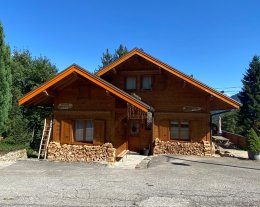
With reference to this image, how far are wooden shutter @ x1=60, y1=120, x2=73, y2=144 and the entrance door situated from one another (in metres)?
4.80

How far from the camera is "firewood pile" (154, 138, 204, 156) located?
19.4 meters

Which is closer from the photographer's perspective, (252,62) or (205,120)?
(205,120)

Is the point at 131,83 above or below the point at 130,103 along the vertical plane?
above

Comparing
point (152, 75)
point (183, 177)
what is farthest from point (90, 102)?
point (183, 177)

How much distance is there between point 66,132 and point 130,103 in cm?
455

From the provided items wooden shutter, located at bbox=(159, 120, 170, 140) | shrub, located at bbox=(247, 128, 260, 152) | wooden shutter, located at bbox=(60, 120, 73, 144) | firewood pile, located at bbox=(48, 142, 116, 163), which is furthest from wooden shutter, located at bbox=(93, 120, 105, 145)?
shrub, located at bbox=(247, 128, 260, 152)

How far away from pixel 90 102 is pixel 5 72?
28.1ft

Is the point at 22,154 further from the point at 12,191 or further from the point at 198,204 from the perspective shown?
the point at 198,204

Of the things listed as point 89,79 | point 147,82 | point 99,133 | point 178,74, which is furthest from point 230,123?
point 89,79

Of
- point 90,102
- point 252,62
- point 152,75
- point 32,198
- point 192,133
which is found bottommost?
point 32,198

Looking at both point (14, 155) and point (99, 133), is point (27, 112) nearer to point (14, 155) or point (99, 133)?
point (14, 155)

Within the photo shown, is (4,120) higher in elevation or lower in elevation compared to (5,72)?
lower

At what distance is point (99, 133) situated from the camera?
1738cm

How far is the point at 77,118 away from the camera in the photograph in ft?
59.1
